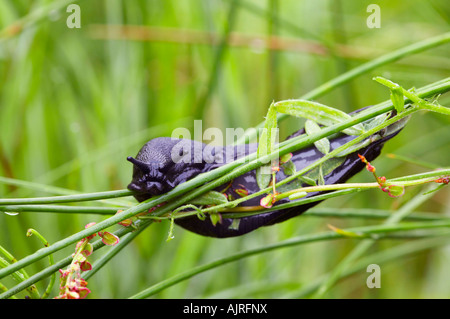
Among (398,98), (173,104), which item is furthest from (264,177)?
(173,104)

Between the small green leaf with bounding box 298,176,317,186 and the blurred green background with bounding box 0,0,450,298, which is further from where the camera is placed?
the blurred green background with bounding box 0,0,450,298

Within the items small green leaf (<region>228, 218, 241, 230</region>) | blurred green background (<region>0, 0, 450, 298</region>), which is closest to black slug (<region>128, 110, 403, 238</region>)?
small green leaf (<region>228, 218, 241, 230</region>)

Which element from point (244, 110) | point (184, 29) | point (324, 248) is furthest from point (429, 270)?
point (184, 29)

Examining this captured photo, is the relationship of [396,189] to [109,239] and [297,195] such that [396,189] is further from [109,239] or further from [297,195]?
[109,239]

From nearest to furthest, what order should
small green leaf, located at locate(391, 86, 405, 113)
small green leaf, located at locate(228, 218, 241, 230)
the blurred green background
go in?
small green leaf, located at locate(391, 86, 405, 113), small green leaf, located at locate(228, 218, 241, 230), the blurred green background

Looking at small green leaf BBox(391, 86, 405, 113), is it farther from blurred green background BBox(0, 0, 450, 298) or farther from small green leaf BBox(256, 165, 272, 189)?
blurred green background BBox(0, 0, 450, 298)

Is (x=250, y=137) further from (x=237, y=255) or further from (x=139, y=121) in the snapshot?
(x=139, y=121)

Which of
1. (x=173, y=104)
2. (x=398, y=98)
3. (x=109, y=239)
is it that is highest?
(x=173, y=104)
